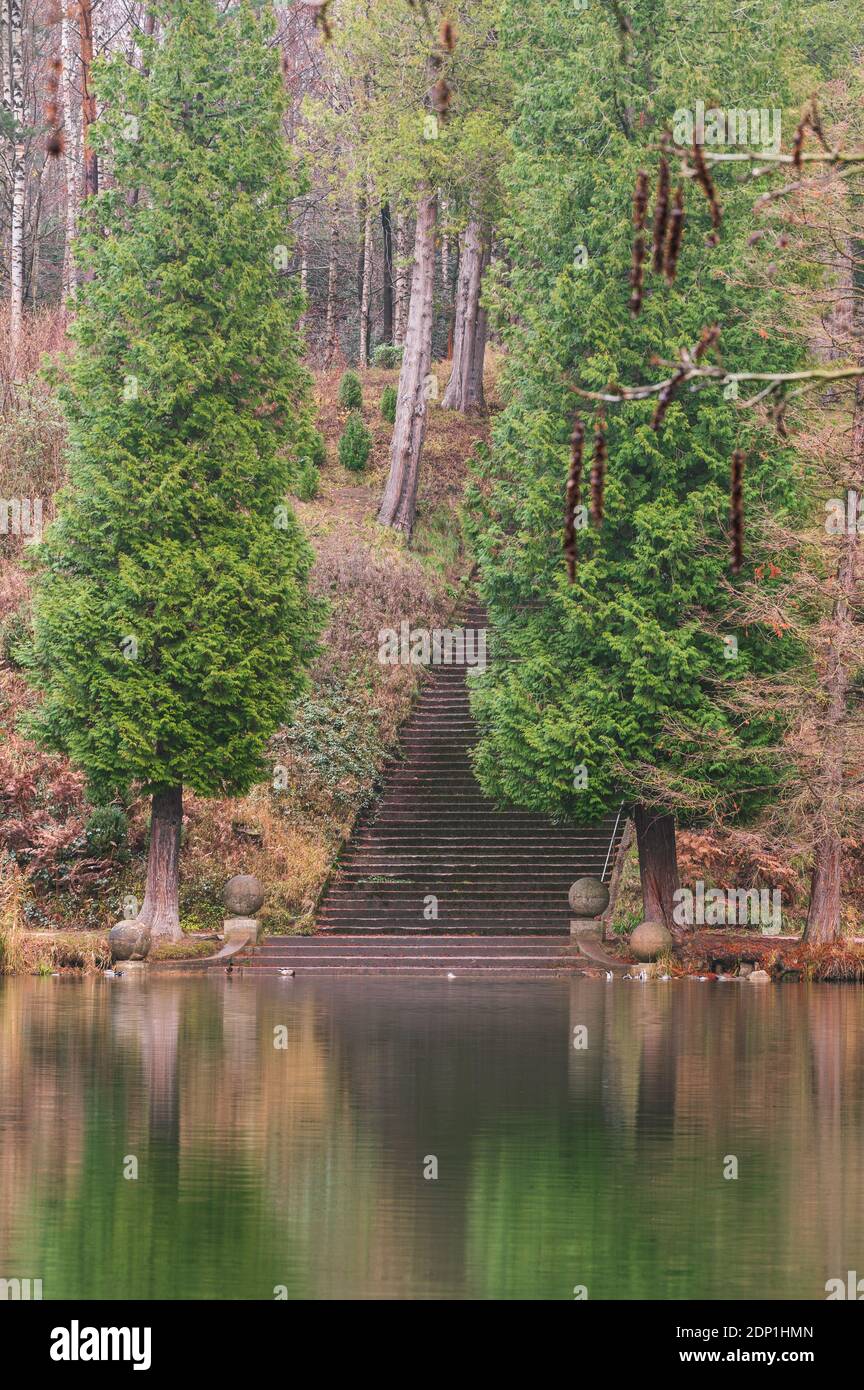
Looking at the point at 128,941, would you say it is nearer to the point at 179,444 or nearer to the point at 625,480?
the point at 179,444

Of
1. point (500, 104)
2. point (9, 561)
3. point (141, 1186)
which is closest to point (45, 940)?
point (9, 561)

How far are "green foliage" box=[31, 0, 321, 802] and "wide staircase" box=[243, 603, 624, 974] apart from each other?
3.24 meters

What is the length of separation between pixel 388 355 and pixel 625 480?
27.9 metres

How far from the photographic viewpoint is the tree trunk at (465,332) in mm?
49438

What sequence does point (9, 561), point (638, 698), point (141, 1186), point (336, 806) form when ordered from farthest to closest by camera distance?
point (9, 561), point (336, 806), point (638, 698), point (141, 1186)

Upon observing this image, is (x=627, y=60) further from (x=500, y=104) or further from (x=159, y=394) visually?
(x=500, y=104)

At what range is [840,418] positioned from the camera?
98.8 feet

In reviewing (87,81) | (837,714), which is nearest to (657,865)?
(837,714)

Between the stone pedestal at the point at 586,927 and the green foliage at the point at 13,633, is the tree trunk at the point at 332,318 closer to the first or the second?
the green foliage at the point at 13,633

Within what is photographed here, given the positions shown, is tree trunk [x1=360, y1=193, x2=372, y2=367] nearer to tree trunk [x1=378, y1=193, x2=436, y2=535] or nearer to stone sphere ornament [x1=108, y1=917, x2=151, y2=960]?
tree trunk [x1=378, y1=193, x2=436, y2=535]

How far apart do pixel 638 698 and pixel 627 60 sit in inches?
392

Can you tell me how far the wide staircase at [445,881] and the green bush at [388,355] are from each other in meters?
21.3

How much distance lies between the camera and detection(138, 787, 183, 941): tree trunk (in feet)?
98.9

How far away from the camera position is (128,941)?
94.7 ft
